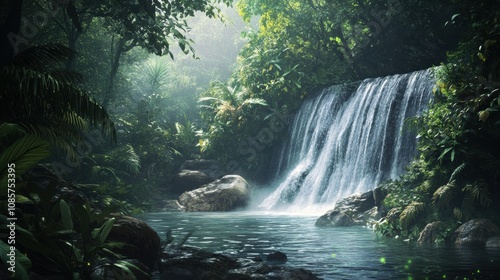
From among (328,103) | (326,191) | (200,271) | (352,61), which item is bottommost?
(200,271)

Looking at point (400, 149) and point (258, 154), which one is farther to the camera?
point (258, 154)

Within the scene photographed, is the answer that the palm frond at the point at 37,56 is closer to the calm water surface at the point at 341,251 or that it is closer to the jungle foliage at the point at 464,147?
the calm water surface at the point at 341,251

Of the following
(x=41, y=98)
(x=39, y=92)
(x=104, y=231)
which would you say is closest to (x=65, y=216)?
(x=104, y=231)

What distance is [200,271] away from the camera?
8.29 m

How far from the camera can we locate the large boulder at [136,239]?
28.8ft

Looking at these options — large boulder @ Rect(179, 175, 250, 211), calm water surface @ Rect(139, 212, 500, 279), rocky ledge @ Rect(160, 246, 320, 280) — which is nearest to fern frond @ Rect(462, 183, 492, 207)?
calm water surface @ Rect(139, 212, 500, 279)

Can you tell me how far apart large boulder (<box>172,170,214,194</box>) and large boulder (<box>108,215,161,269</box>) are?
18.6 metres

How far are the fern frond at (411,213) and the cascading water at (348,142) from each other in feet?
17.9

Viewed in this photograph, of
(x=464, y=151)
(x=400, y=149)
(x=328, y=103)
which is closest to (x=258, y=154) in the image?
(x=328, y=103)

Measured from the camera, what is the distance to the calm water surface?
8.70 m

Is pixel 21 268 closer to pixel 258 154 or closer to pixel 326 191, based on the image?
pixel 326 191

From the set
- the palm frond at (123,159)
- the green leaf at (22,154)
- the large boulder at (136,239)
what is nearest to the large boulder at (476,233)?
the large boulder at (136,239)

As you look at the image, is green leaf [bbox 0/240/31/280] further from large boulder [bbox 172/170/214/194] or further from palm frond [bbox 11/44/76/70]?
large boulder [bbox 172/170/214/194]

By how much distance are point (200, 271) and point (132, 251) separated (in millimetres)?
1243
